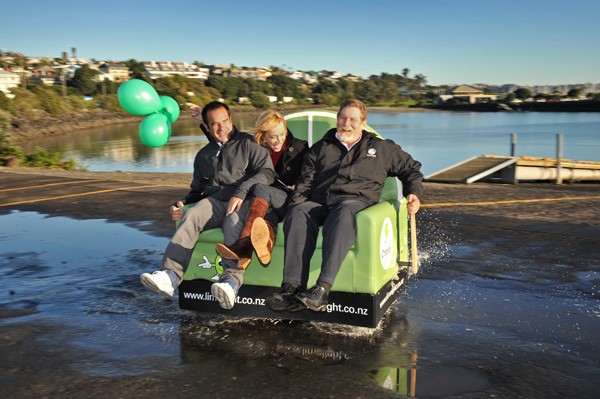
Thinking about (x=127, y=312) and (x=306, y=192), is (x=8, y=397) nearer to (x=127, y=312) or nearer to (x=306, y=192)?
(x=127, y=312)

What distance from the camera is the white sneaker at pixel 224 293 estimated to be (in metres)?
4.50

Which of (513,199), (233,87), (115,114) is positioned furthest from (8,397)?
(233,87)

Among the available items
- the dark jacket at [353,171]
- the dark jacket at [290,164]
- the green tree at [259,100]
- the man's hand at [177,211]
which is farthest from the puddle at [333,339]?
the green tree at [259,100]

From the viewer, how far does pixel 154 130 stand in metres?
7.03

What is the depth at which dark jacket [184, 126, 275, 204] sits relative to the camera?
206 inches

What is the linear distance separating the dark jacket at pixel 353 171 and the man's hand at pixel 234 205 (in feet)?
1.38

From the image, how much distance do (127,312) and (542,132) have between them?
92.3 m

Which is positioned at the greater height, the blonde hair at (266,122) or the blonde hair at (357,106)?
the blonde hair at (357,106)

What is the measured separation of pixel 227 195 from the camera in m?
5.26

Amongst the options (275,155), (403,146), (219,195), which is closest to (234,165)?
(219,195)

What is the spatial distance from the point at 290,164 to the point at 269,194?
21.7 inches

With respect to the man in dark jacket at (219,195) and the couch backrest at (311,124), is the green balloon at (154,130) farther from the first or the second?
the couch backrest at (311,124)

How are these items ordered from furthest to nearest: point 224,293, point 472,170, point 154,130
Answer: point 472,170
point 154,130
point 224,293

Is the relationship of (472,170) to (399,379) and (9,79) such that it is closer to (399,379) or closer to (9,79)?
(399,379)
